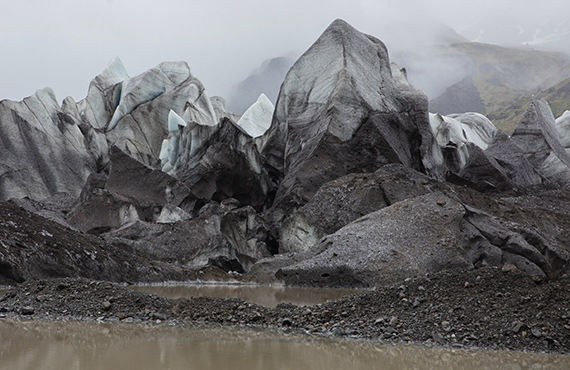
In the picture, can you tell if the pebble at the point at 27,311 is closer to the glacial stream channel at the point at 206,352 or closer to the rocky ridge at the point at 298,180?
the glacial stream channel at the point at 206,352

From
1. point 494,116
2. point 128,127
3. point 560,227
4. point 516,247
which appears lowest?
point 494,116

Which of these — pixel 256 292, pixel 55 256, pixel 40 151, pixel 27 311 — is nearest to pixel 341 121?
pixel 256 292

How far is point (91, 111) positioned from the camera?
116 feet

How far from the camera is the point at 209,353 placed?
5.29m

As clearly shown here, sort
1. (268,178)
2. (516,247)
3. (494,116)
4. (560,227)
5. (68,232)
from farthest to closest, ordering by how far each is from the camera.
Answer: (494,116) → (268,178) → (560,227) → (516,247) → (68,232)

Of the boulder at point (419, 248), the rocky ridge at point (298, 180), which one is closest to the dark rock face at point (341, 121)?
the rocky ridge at point (298, 180)

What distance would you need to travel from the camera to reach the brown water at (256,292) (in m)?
10.4

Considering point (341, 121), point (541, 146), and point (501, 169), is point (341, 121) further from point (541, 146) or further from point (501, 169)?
point (541, 146)

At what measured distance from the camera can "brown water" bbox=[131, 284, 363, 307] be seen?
34.1ft

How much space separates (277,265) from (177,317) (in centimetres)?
766

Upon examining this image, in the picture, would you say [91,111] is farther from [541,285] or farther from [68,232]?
[541,285]

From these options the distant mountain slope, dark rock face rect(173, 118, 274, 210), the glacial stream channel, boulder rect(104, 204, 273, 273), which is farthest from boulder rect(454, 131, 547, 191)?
the distant mountain slope

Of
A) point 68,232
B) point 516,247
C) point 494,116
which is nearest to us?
point 68,232

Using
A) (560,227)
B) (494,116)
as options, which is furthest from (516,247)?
(494,116)
